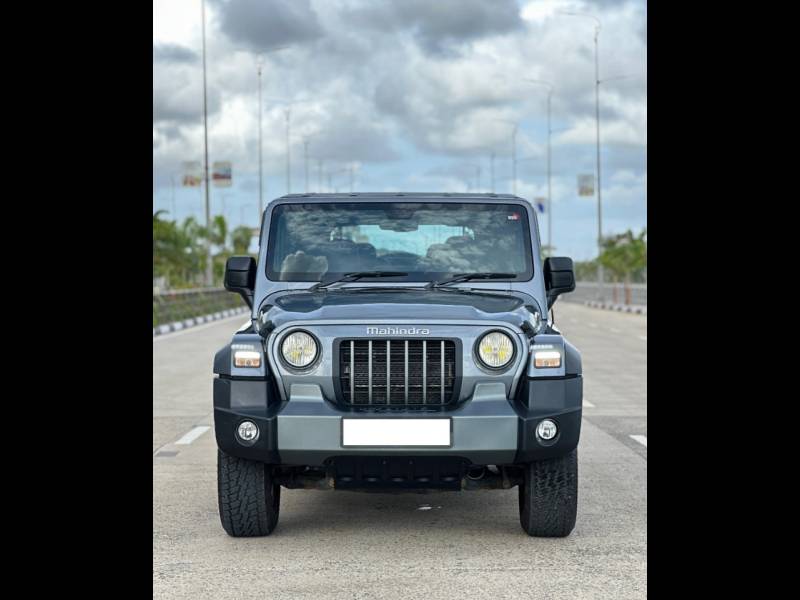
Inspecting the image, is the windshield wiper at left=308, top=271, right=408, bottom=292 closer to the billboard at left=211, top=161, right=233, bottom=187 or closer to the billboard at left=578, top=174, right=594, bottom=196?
the billboard at left=211, top=161, right=233, bottom=187

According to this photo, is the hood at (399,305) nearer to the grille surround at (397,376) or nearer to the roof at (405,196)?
the grille surround at (397,376)

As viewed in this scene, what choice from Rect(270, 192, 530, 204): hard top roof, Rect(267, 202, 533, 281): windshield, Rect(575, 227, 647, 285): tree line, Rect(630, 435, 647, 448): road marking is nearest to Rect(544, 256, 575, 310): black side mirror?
Rect(267, 202, 533, 281): windshield

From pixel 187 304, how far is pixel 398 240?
3315cm

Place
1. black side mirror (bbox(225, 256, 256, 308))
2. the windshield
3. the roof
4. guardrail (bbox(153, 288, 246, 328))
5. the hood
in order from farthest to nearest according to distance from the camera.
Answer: guardrail (bbox(153, 288, 246, 328))
the roof
the windshield
black side mirror (bbox(225, 256, 256, 308))
the hood

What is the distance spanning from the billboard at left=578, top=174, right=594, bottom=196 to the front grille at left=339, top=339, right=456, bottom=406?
182 ft

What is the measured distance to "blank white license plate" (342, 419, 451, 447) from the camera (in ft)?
20.5

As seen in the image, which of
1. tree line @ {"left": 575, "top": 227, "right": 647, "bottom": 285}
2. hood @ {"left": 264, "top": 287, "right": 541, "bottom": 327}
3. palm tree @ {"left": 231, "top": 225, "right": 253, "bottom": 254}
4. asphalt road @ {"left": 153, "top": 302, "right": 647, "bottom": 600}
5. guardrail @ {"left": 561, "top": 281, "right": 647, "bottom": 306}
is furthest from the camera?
palm tree @ {"left": 231, "top": 225, "right": 253, "bottom": 254}

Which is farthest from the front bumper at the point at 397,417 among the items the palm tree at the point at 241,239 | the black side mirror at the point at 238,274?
the palm tree at the point at 241,239

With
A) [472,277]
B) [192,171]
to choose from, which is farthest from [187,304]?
[472,277]

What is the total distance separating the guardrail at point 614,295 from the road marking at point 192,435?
39.7 meters

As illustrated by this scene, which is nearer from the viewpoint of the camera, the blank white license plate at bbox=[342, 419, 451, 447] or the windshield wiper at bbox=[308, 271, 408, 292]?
the blank white license plate at bbox=[342, 419, 451, 447]
